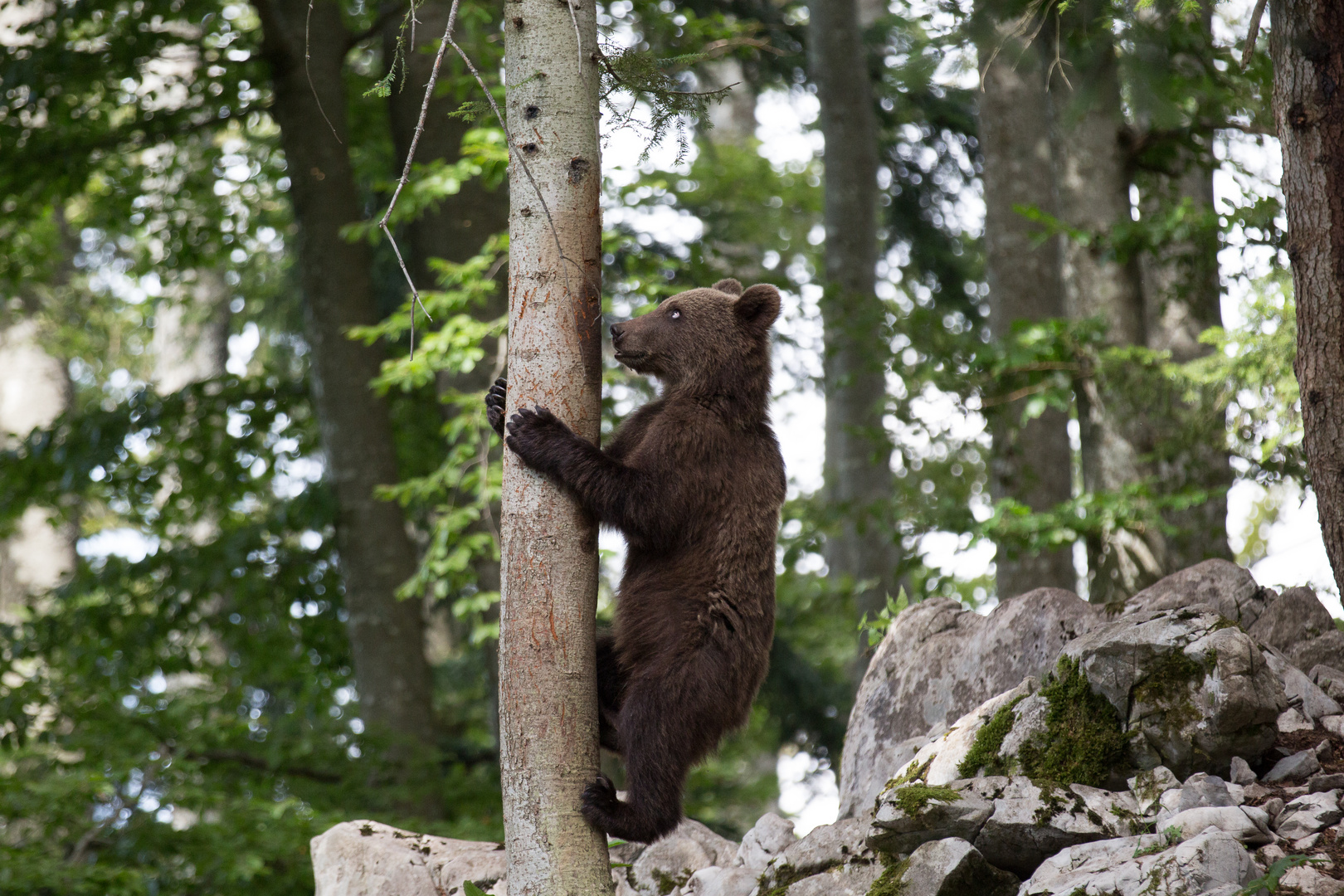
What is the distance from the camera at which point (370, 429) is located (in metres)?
10.2

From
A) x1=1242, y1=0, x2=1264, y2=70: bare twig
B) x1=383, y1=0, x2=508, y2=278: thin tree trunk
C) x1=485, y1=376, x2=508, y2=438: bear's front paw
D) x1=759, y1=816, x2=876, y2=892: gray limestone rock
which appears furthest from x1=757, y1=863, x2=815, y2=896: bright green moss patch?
x1=383, y1=0, x2=508, y2=278: thin tree trunk

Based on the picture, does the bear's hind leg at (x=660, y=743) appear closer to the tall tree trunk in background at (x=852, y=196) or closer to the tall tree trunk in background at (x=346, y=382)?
the tall tree trunk in background at (x=346, y=382)

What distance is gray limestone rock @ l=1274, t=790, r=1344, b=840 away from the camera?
356 centimetres

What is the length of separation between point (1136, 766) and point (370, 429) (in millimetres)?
7779

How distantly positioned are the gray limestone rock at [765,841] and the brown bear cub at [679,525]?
684mm

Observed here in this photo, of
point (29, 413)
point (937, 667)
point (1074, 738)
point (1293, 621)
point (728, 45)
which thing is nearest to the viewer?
point (1074, 738)

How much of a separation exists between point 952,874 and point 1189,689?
3.68 ft

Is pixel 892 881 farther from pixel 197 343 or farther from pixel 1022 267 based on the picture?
pixel 197 343

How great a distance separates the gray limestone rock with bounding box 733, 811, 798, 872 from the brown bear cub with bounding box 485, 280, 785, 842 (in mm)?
684

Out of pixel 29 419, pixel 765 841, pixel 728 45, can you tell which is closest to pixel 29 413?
pixel 29 419

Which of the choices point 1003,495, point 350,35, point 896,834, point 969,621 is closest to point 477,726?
point 1003,495

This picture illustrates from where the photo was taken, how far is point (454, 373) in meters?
8.01

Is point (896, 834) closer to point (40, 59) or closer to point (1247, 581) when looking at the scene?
point (1247, 581)

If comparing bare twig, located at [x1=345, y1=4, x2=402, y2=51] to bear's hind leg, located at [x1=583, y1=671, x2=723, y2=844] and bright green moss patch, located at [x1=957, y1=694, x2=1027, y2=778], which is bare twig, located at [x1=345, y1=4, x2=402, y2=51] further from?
bright green moss patch, located at [x1=957, y1=694, x2=1027, y2=778]
